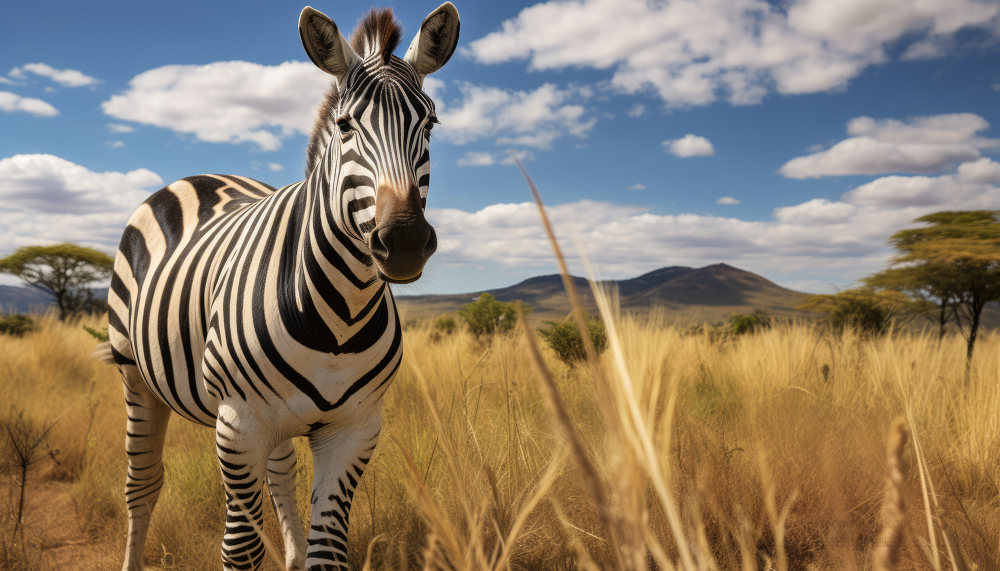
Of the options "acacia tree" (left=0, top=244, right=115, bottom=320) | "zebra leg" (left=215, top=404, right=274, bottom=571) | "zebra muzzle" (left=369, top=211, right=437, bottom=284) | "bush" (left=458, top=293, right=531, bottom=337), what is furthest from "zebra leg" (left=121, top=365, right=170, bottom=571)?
"acacia tree" (left=0, top=244, right=115, bottom=320)

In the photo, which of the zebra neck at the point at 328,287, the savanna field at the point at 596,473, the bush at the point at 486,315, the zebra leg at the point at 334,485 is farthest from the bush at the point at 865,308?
the zebra neck at the point at 328,287

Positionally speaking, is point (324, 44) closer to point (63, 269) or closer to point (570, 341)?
point (570, 341)

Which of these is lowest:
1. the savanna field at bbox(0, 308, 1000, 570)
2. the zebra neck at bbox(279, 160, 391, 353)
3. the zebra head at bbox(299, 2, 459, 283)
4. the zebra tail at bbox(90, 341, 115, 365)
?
the savanna field at bbox(0, 308, 1000, 570)

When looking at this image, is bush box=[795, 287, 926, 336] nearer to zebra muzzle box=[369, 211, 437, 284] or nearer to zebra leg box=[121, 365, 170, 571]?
zebra muzzle box=[369, 211, 437, 284]

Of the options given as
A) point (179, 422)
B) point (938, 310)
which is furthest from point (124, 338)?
point (938, 310)

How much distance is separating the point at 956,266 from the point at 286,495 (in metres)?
9.92

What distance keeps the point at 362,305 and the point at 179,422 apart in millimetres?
4473

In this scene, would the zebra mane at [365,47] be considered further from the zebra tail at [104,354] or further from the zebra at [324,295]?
the zebra tail at [104,354]

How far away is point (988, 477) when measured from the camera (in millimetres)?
3289

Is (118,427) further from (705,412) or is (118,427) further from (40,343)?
(705,412)

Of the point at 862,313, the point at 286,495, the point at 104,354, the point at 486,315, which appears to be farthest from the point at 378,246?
the point at 862,313

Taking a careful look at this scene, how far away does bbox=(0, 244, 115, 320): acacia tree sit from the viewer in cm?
1912

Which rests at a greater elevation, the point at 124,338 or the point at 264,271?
the point at 264,271

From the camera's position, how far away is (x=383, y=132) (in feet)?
5.35
